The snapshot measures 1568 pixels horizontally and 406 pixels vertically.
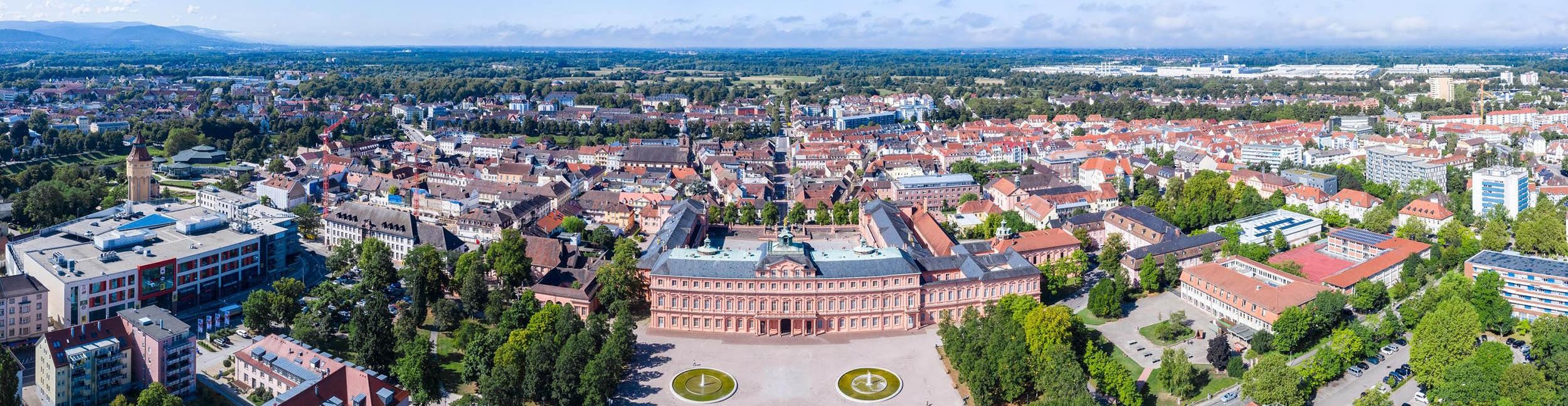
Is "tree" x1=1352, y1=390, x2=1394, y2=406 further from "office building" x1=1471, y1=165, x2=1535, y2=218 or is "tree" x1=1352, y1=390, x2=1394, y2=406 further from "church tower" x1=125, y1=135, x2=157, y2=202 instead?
"church tower" x1=125, y1=135, x2=157, y2=202

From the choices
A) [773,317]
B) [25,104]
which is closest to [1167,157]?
Answer: [773,317]

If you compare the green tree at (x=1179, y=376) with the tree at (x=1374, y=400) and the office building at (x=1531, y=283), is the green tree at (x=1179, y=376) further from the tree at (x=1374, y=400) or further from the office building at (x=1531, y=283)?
the office building at (x=1531, y=283)

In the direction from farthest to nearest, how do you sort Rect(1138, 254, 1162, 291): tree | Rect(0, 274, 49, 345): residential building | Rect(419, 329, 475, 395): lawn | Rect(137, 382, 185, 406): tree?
Rect(1138, 254, 1162, 291): tree
Rect(0, 274, 49, 345): residential building
Rect(419, 329, 475, 395): lawn
Rect(137, 382, 185, 406): tree

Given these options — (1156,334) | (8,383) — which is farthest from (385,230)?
(1156,334)

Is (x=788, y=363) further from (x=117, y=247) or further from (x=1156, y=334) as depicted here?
(x=117, y=247)

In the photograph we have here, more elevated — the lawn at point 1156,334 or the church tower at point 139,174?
the church tower at point 139,174

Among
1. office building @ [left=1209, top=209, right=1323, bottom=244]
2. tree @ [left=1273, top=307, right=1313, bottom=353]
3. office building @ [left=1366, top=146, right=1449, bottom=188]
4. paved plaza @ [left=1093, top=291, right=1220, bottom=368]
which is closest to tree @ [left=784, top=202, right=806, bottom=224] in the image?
paved plaza @ [left=1093, top=291, right=1220, bottom=368]

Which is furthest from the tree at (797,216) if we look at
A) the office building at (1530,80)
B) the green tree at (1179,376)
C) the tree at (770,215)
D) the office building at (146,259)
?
the office building at (1530,80)
